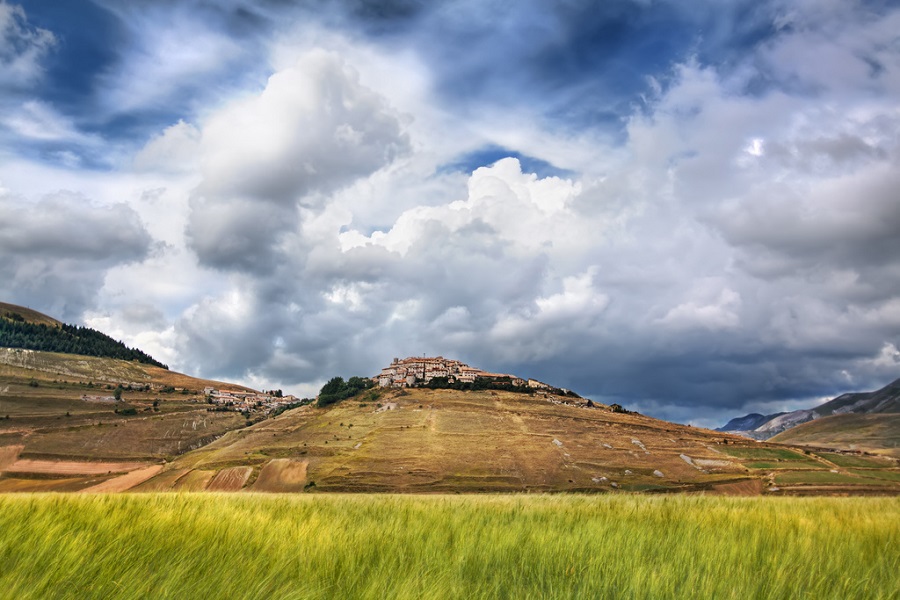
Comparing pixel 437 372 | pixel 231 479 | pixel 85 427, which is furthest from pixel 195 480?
pixel 437 372

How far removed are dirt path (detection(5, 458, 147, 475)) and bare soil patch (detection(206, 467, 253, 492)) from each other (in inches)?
1136

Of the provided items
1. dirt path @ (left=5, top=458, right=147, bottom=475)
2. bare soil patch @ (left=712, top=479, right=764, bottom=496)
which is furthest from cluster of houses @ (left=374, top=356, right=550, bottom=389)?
bare soil patch @ (left=712, top=479, right=764, bottom=496)

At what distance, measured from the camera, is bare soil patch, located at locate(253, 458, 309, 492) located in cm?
8212

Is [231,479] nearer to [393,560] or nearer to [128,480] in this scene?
[128,480]

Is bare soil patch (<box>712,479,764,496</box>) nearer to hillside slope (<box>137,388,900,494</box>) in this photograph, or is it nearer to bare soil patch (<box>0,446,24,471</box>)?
hillside slope (<box>137,388,900,494</box>)

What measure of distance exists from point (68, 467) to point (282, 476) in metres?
52.7

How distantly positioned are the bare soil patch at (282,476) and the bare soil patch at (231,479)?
2.77 meters

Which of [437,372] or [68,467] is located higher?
[437,372]

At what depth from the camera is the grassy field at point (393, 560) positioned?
3.56m

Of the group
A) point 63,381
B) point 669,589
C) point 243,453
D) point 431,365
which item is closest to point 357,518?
point 669,589

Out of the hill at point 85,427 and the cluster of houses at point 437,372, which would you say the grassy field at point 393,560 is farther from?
the cluster of houses at point 437,372

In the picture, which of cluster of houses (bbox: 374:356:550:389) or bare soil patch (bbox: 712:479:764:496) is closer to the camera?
bare soil patch (bbox: 712:479:764:496)

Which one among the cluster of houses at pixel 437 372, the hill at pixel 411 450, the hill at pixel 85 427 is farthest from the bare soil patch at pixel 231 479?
the cluster of houses at pixel 437 372

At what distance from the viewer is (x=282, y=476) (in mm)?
85688
